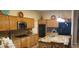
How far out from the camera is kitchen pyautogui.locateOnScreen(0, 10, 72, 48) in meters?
2.41

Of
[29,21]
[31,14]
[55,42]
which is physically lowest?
[55,42]

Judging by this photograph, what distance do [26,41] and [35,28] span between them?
0.78 feet

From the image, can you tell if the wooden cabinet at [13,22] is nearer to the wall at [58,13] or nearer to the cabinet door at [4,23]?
the cabinet door at [4,23]

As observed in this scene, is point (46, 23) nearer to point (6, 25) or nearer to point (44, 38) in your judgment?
point (44, 38)

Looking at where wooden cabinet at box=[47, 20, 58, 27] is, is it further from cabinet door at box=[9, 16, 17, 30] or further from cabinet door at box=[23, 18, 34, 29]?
cabinet door at box=[9, 16, 17, 30]

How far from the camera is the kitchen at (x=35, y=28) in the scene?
2.41 meters

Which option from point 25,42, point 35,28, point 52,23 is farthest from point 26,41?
point 52,23

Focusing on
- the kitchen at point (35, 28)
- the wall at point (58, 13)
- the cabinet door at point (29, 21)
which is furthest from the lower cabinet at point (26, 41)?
the wall at point (58, 13)

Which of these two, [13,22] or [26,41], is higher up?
[13,22]

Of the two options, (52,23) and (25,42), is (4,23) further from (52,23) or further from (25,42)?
(52,23)

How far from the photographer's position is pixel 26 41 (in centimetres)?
246
